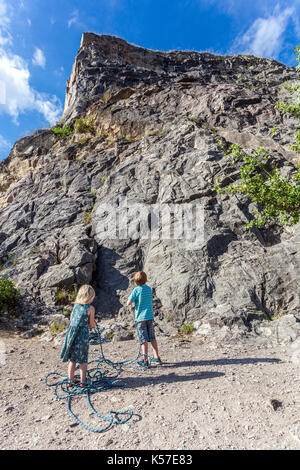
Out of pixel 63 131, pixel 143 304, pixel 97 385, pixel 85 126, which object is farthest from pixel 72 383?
pixel 63 131

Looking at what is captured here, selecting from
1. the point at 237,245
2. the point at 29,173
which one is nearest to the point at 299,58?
the point at 237,245

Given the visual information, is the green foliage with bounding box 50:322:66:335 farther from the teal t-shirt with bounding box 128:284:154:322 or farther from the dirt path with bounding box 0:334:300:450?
the teal t-shirt with bounding box 128:284:154:322

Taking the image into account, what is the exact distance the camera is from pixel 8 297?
10250 millimetres

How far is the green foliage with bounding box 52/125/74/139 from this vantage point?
21047 mm

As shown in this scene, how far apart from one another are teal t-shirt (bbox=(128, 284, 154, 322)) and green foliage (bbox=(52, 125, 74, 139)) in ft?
60.3

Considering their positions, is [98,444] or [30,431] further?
[30,431]

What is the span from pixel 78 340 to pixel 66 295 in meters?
6.13

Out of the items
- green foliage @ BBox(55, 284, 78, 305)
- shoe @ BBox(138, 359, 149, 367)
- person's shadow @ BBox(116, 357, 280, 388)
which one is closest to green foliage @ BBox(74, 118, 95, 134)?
Answer: green foliage @ BBox(55, 284, 78, 305)

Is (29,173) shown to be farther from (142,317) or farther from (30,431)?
(30,431)

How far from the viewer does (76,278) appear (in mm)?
11039

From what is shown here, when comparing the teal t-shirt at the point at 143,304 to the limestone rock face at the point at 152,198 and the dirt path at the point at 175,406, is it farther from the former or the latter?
the limestone rock face at the point at 152,198

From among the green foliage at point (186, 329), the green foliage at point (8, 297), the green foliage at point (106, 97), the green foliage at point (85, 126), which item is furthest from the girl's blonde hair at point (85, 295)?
the green foliage at point (106, 97)

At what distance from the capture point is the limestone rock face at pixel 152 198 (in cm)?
1029
